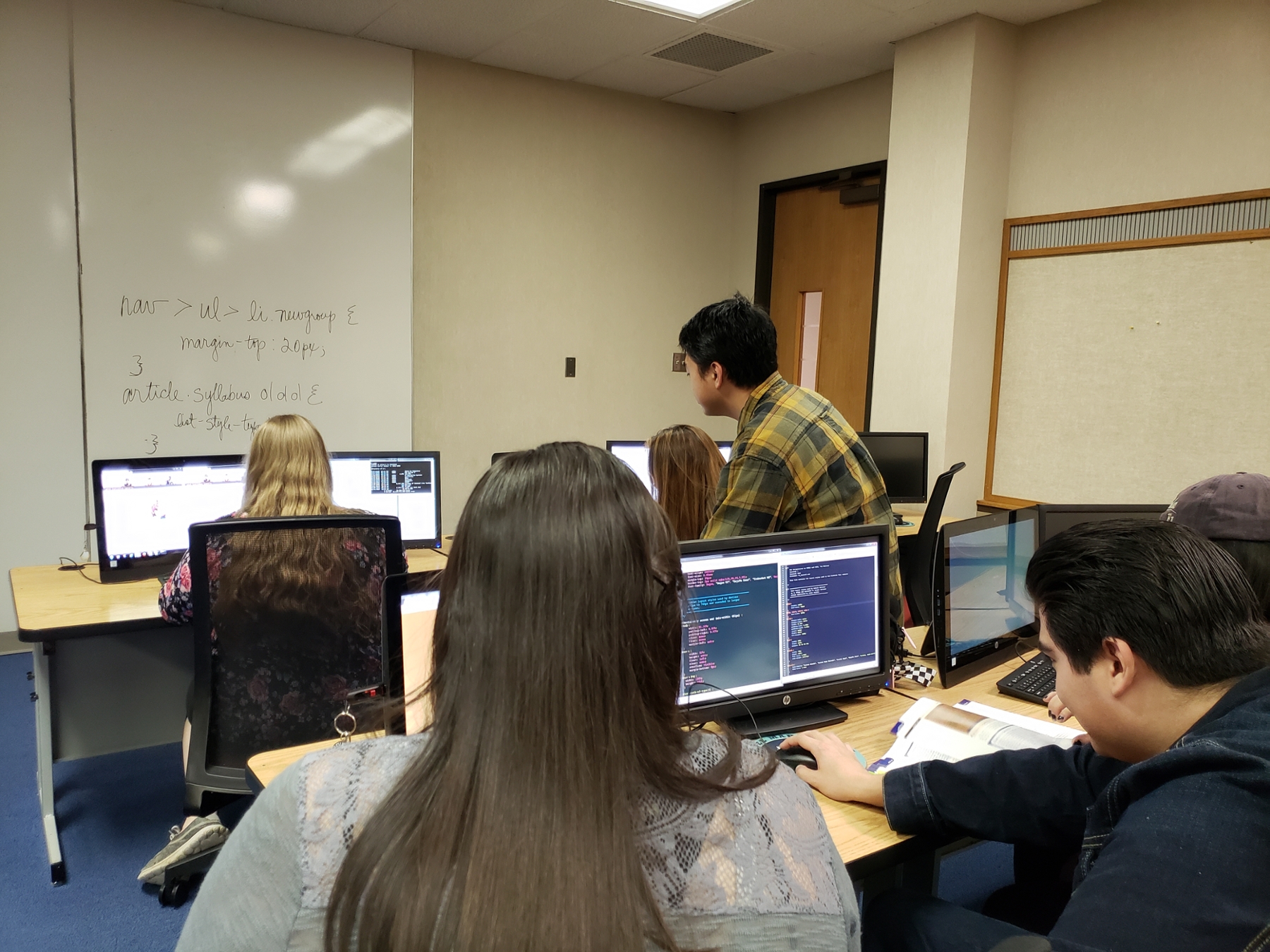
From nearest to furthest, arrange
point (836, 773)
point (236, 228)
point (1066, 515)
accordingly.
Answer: point (836, 773) → point (1066, 515) → point (236, 228)

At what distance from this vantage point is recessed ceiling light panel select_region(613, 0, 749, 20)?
3.73m

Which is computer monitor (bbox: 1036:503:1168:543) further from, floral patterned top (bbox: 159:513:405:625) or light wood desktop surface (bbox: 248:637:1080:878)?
floral patterned top (bbox: 159:513:405:625)

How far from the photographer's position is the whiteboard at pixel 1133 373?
11.5 feet

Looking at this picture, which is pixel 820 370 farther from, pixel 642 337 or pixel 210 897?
pixel 210 897

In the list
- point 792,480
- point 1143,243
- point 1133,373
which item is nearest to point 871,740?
point 792,480

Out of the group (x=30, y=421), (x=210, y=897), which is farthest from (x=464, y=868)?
(x=30, y=421)

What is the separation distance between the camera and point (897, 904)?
1377mm

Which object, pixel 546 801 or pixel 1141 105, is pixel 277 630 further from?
pixel 1141 105

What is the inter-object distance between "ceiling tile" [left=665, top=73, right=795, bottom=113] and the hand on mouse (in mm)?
4156

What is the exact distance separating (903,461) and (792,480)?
231 cm

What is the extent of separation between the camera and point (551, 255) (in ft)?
16.4

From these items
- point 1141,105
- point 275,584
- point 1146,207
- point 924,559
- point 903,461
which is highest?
point 1141,105

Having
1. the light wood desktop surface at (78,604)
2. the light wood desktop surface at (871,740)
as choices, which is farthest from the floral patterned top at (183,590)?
the light wood desktop surface at (871,740)

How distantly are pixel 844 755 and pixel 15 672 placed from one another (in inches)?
145
